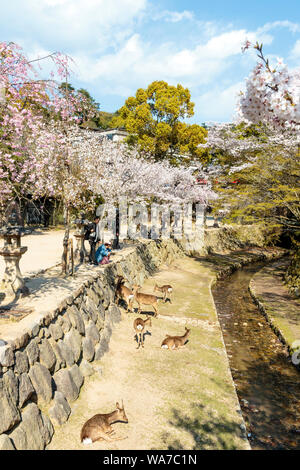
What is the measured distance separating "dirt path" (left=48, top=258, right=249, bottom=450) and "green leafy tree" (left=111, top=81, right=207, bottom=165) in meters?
20.2

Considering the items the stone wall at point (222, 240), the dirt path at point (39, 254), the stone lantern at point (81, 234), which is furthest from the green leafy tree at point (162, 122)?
the stone lantern at point (81, 234)

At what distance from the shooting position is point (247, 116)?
6.05 m

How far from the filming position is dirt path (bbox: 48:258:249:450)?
6692 millimetres

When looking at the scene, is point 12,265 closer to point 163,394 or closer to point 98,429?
point 98,429

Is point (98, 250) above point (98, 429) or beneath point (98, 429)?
above

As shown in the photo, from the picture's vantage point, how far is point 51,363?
713 cm

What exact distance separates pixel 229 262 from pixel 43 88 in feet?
76.2

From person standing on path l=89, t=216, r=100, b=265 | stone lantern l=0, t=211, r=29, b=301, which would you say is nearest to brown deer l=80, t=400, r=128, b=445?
stone lantern l=0, t=211, r=29, b=301

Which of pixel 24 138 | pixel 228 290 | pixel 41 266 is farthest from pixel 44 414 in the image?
pixel 228 290

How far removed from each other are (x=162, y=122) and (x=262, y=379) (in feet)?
78.6

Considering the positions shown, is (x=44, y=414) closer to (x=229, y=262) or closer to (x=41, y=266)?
(x=41, y=266)

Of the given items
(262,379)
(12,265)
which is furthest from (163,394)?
(12,265)

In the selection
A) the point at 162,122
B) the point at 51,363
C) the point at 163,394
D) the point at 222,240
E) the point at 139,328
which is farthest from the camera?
the point at 222,240

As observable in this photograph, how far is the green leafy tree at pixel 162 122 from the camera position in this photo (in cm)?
2888
